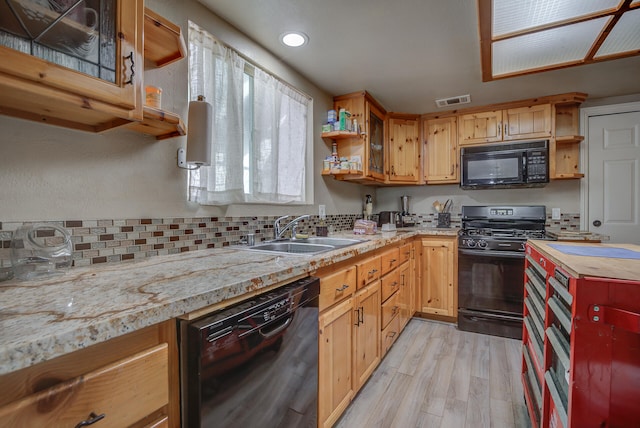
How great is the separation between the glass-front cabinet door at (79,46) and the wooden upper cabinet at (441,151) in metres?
3.07

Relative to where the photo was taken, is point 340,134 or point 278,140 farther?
point 340,134

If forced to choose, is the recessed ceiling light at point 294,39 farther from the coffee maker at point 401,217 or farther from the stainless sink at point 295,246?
the coffee maker at point 401,217

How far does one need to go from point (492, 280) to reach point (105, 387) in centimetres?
286

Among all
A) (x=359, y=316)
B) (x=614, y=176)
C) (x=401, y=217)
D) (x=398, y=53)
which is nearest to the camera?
(x=359, y=316)

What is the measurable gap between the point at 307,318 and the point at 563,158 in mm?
3344

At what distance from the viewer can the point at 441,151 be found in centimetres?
338

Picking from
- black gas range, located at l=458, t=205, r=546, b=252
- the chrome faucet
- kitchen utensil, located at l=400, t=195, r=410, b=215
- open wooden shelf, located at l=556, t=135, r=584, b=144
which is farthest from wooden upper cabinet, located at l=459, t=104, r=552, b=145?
the chrome faucet

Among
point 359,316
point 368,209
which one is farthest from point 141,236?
point 368,209

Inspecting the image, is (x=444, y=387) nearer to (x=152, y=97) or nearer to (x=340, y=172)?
(x=340, y=172)

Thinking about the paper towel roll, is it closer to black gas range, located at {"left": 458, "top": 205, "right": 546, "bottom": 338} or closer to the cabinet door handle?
the cabinet door handle

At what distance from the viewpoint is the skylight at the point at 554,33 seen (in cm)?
155

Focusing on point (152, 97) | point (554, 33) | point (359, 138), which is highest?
point (554, 33)

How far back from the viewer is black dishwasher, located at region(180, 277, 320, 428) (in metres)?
0.74

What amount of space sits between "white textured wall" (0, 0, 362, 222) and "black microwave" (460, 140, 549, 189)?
2510 millimetres
